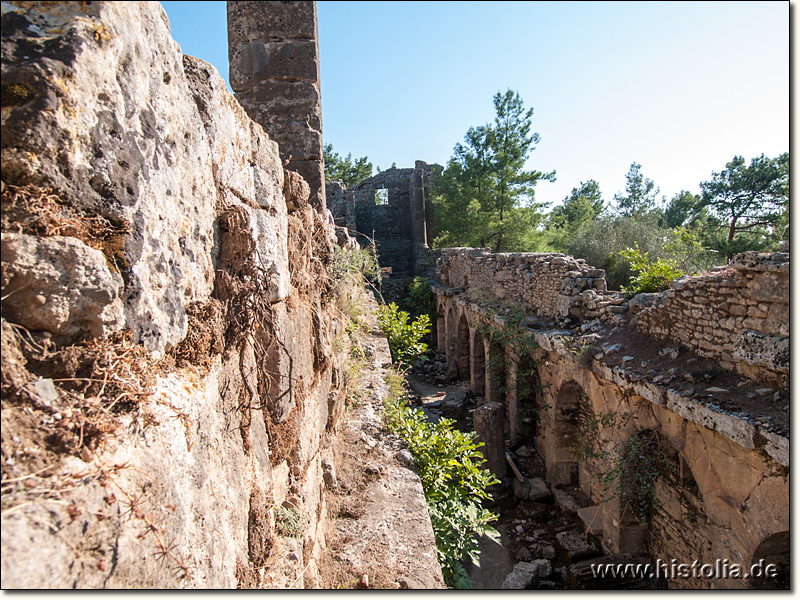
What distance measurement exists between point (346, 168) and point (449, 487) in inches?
1269

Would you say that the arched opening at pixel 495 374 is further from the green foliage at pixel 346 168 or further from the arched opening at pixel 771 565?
the green foliage at pixel 346 168

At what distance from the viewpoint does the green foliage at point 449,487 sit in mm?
4035

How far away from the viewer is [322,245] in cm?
437

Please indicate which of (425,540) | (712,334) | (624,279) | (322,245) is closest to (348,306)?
(322,245)

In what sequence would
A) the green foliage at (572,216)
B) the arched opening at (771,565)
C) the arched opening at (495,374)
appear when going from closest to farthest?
the arched opening at (771,565)
the arched opening at (495,374)
the green foliage at (572,216)

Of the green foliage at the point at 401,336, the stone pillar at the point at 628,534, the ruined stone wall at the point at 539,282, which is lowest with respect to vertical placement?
the stone pillar at the point at 628,534

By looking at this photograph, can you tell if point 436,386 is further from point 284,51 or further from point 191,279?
point 191,279

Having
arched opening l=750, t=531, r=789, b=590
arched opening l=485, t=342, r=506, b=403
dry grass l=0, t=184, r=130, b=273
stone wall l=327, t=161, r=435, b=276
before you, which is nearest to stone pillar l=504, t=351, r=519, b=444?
arched opening l=485, t=342, r=506, b=403

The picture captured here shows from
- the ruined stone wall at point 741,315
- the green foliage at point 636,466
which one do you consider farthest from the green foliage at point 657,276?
the green foliage at point 636,466

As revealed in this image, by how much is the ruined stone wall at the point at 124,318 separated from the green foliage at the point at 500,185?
743 inches

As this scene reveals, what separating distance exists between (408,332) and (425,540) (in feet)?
21.9

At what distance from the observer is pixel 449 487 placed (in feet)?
14.9

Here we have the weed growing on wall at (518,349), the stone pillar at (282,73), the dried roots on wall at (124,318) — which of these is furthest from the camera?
the weed growing on wall at (518,349)

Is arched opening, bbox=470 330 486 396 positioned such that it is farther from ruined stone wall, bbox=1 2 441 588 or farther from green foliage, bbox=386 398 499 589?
ruined stone wall, bbox=1 2 441 588
